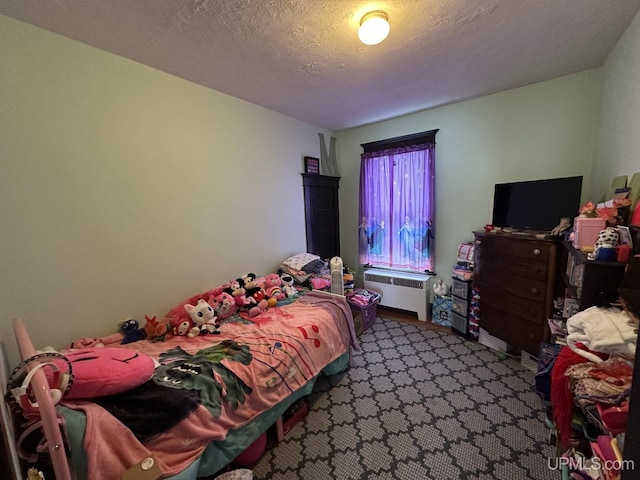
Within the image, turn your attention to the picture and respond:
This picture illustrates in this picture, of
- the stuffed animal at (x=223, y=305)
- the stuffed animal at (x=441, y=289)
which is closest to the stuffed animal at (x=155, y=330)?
the stuffed animal at (x=223, y=305)

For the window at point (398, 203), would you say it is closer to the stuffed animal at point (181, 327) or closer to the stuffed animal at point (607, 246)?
the stuffed animal at point (607, 246)

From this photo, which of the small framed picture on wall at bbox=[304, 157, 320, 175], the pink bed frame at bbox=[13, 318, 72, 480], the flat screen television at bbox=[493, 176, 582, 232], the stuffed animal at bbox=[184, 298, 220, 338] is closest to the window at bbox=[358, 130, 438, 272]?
the small framed picture on wall at bbox=[304, 157, 320, 175]

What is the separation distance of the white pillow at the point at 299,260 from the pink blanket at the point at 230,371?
24.4 inches

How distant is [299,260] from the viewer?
9.87 ft

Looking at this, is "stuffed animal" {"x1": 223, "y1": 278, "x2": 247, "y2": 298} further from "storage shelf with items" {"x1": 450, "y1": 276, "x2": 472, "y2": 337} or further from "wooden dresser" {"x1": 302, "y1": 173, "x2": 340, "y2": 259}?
"storage shelf with items" {"x1": 450, "y1": 276, "x2": 472, "y2": 337}

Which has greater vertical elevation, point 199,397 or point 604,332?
point 604,332

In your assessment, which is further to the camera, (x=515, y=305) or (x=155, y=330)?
(x=515, y=305)

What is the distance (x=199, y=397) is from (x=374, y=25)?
2140 mm

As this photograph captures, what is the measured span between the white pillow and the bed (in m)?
0.80

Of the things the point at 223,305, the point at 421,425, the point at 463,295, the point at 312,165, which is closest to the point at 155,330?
the point at 223,305

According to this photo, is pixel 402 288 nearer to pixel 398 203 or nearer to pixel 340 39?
pixel 398 203

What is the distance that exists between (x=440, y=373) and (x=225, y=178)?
2604 mm

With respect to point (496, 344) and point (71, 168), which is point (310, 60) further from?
point (496, 344)

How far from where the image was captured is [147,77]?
1.90 metres
